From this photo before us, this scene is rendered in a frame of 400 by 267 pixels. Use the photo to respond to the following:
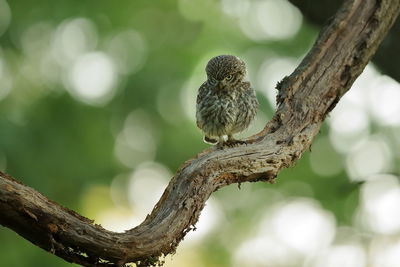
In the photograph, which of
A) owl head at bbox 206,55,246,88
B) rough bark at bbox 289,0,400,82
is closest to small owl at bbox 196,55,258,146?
owl head at bbox 206,55,246,88

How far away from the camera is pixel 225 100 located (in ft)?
20.7

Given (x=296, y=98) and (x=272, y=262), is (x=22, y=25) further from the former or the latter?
(x=296, y=98)

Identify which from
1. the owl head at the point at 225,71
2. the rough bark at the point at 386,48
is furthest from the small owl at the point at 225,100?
the rough bark at the point at 386,48

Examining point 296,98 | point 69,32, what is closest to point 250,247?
point 69,32

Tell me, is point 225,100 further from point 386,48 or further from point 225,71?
point 386,48

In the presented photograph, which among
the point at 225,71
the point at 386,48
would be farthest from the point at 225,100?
the point at 386,48

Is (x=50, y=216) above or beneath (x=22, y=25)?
beneath

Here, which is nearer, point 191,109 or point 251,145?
point 251,145

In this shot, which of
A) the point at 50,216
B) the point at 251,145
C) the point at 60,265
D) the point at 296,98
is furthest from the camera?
the point at 60,265

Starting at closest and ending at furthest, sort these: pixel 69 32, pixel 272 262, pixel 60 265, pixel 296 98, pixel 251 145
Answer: pixel 251 145 < pixel 296 98 < pixel 60 265 < pixel 69 32 < pixel 272 262

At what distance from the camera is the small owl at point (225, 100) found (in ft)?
20.6

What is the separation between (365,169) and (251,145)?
654 cm

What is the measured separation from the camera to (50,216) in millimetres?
3674

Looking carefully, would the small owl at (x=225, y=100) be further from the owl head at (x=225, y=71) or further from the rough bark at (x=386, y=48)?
the rough bark at (x=386, y=48)
